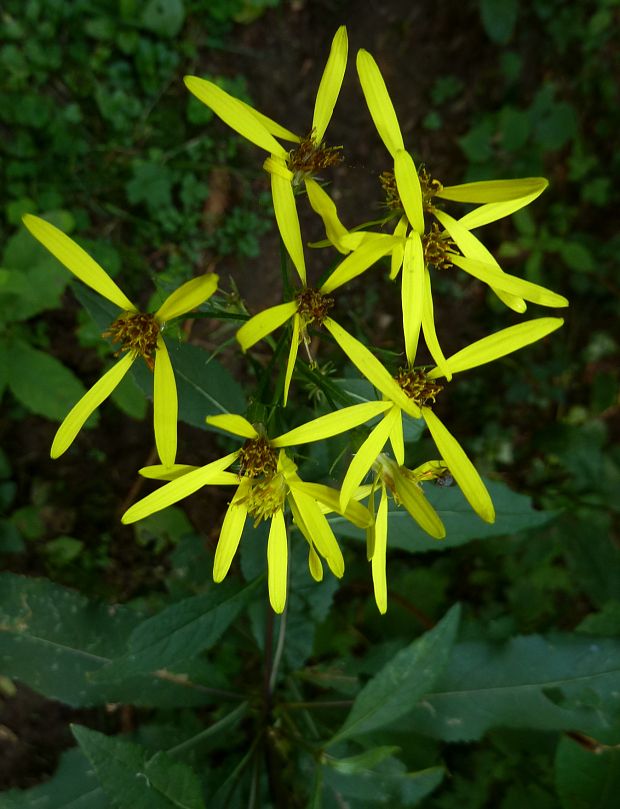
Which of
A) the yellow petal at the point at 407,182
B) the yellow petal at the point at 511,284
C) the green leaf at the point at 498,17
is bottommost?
the yellow petal at the point at 511,284

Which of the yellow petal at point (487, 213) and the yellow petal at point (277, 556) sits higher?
the yellow petal at point (487, 213)

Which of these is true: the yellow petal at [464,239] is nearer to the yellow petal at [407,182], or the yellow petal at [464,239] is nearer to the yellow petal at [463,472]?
the yellow petal at [407,182]

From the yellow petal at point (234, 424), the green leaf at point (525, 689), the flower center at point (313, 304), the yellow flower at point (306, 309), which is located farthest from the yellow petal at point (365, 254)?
the green leaf at point (525, 689)

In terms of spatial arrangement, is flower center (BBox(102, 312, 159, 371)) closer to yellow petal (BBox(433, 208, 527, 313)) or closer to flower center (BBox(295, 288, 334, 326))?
flower center (BBox(295, 288, 334, 326))

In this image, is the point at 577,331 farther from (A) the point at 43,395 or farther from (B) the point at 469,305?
(A) the point at 43,395

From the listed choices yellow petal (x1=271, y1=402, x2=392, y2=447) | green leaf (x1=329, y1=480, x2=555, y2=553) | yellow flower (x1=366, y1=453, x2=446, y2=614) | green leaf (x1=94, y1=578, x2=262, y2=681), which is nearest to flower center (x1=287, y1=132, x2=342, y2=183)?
yellow petal (x1=271, y1=402, x2=392, y2=447)

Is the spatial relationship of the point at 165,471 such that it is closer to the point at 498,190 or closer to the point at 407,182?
the point at 407,182

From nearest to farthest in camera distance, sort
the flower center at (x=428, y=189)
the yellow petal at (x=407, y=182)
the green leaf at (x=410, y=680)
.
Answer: the yellow petal at (x=407, y=182), the flower center at (x=428, y=189), the green leaf at (x=410, y=680)
